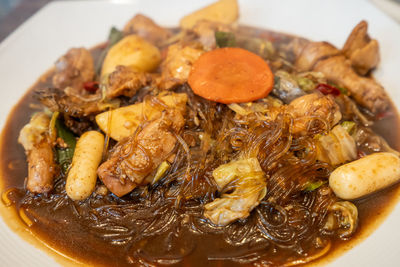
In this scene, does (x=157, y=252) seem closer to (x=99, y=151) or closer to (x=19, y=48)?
(x=99, y=151)

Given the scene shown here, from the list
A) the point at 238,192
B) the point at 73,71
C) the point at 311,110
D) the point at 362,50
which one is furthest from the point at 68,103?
the point at 362,50

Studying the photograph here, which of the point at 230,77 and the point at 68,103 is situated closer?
the point at 230,77

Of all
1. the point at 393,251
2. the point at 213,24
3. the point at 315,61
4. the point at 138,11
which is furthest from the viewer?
the point at 138,11

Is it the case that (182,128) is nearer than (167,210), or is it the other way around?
(167,210)

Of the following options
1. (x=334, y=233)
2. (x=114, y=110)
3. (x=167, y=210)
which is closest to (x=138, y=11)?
(x=114, y=110)

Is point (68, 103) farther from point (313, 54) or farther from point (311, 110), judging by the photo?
point (313, 54)
